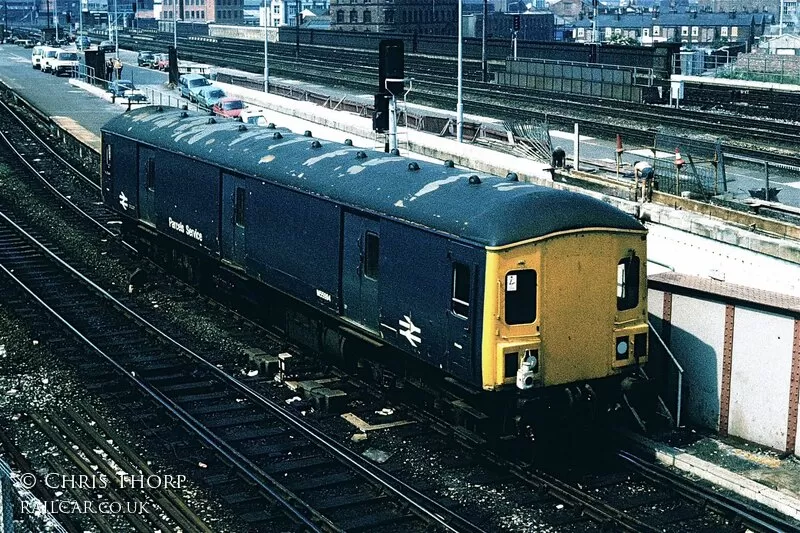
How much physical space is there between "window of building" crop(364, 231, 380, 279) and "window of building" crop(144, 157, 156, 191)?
868cm

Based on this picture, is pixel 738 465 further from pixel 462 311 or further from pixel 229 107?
pixel 229 107

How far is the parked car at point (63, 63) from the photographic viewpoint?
69.2m

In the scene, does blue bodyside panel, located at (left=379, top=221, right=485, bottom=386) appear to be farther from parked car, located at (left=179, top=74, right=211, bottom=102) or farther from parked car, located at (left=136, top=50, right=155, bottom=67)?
parked car, located at (left=136, top=50, right=155, bottom=67)

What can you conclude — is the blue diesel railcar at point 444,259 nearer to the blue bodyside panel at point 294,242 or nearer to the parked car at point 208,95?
the blue bodyside panel at point 294,242

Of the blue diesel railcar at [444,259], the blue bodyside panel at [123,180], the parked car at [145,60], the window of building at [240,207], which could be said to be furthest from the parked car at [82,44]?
the blue diesel railcar at [444,259]

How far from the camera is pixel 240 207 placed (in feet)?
65.2

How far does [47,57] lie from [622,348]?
63.5 meters

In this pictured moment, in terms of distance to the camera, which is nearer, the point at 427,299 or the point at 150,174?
the point at 427,299

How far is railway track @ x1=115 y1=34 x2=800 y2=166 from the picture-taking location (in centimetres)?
3506

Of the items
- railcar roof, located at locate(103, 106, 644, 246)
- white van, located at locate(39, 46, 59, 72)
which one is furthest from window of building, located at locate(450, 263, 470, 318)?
white van, located at locate(39, 46, 59, 72)

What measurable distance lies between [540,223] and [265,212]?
645cm

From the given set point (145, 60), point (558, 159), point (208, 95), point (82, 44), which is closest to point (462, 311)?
point (558, 159)

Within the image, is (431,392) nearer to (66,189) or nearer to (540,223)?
(540,223)

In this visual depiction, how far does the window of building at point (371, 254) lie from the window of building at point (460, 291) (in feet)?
6.47
